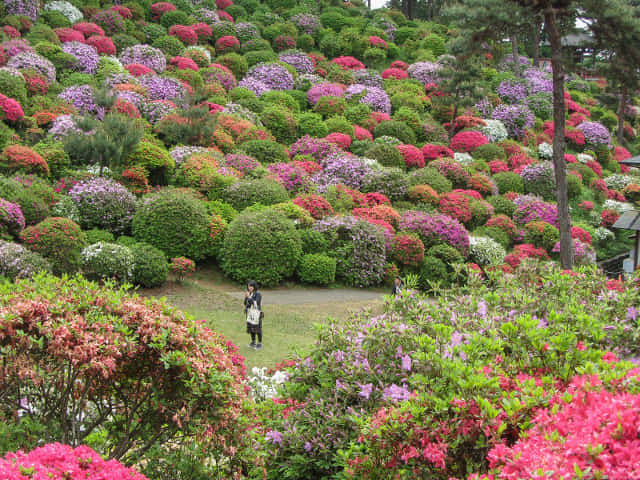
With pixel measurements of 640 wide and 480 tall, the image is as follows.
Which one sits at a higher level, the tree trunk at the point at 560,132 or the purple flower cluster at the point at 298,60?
the purple flower cluster at the point at 298,60

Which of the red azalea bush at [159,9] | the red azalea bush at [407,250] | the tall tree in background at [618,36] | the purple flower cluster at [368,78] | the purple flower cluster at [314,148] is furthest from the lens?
the red azalea bush at [159,9]

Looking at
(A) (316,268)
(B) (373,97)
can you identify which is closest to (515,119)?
(B) (373,97)

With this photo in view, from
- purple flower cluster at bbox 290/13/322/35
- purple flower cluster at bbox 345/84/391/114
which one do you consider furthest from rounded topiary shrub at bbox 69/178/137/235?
purple flower cluster at bbox 290/13/322/35

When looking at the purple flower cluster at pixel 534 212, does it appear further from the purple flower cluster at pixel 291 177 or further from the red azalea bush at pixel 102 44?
the red azalea bush at pixel 102 44

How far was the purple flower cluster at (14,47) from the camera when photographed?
20516 mm

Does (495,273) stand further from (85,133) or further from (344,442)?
(85,133)

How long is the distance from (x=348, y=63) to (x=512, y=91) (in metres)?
10.8

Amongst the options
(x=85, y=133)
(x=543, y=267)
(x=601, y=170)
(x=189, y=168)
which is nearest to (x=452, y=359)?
(x=543, y=267)

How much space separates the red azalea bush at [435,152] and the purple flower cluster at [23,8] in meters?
19.8

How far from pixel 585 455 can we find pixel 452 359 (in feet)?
3.97

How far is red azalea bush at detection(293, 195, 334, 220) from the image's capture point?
15758mm

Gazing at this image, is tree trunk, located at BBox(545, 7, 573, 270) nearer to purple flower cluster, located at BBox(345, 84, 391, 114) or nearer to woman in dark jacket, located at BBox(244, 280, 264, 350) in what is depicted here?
woman in dark jacket, located at BBox(244, 280, 264, 350)

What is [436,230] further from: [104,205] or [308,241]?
[104,205]

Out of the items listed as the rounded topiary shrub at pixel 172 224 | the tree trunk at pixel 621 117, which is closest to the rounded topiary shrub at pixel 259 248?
the rounded topiary shrub at pixel 172 224
